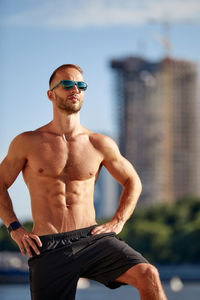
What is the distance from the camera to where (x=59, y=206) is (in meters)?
7.50

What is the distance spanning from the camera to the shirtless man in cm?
730

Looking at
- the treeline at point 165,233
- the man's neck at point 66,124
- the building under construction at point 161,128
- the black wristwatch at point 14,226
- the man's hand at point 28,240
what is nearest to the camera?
the man's hand at point 28,240

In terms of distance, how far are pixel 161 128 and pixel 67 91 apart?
157 meters

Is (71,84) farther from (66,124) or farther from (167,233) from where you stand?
(167,233)

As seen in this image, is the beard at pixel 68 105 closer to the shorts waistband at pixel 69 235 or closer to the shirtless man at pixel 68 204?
the shirtless man at pixel 68 204

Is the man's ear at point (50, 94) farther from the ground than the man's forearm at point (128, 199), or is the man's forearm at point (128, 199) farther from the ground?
the man's ear at point (50, 94)

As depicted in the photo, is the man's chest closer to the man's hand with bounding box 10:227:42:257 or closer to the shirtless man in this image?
the shirtless man

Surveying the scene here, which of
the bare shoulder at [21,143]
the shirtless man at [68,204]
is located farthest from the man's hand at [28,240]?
the bare shoulder at [21,143]

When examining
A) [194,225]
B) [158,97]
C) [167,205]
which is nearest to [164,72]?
[158,97]

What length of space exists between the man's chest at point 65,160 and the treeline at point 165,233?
94.3m

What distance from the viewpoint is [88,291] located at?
11019 centimetres

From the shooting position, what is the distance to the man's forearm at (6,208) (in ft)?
24.7

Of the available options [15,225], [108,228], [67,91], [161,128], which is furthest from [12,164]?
[161,128]

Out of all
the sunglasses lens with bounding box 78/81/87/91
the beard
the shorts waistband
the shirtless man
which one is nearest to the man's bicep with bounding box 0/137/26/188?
the shirtless man
